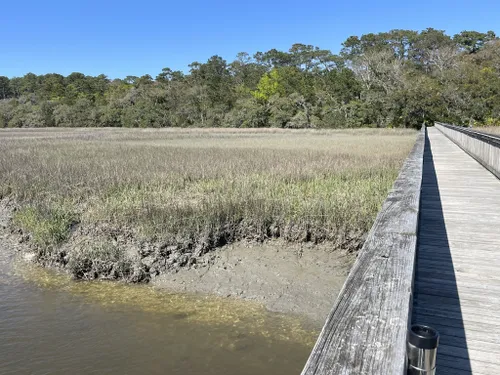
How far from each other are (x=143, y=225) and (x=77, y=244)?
4.18 feet

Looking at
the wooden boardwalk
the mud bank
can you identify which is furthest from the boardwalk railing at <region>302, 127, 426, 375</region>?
the mud bank

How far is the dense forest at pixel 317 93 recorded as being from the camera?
50.0 meters

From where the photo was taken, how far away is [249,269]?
662cm

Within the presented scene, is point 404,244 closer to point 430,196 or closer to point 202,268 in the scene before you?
point 202,268

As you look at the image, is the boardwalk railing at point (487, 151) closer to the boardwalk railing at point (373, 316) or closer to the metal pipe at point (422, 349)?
the boardwalk railing at point (373, 316)

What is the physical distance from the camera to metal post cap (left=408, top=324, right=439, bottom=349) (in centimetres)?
132

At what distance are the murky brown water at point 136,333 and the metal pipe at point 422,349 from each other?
3064 mm

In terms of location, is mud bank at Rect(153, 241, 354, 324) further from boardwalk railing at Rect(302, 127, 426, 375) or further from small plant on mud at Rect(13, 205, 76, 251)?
boardwalk railing at Rect(302, 127, 426, 375)

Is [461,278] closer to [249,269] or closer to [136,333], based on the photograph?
[249,269]

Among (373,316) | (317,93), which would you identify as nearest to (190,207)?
(373,316)

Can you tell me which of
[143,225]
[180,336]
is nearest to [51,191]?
[143,225]

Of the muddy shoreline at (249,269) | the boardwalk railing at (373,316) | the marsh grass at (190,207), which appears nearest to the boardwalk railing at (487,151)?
the marsh grass at (190,207)

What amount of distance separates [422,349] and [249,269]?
211 inches

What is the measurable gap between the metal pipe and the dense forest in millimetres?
51022
